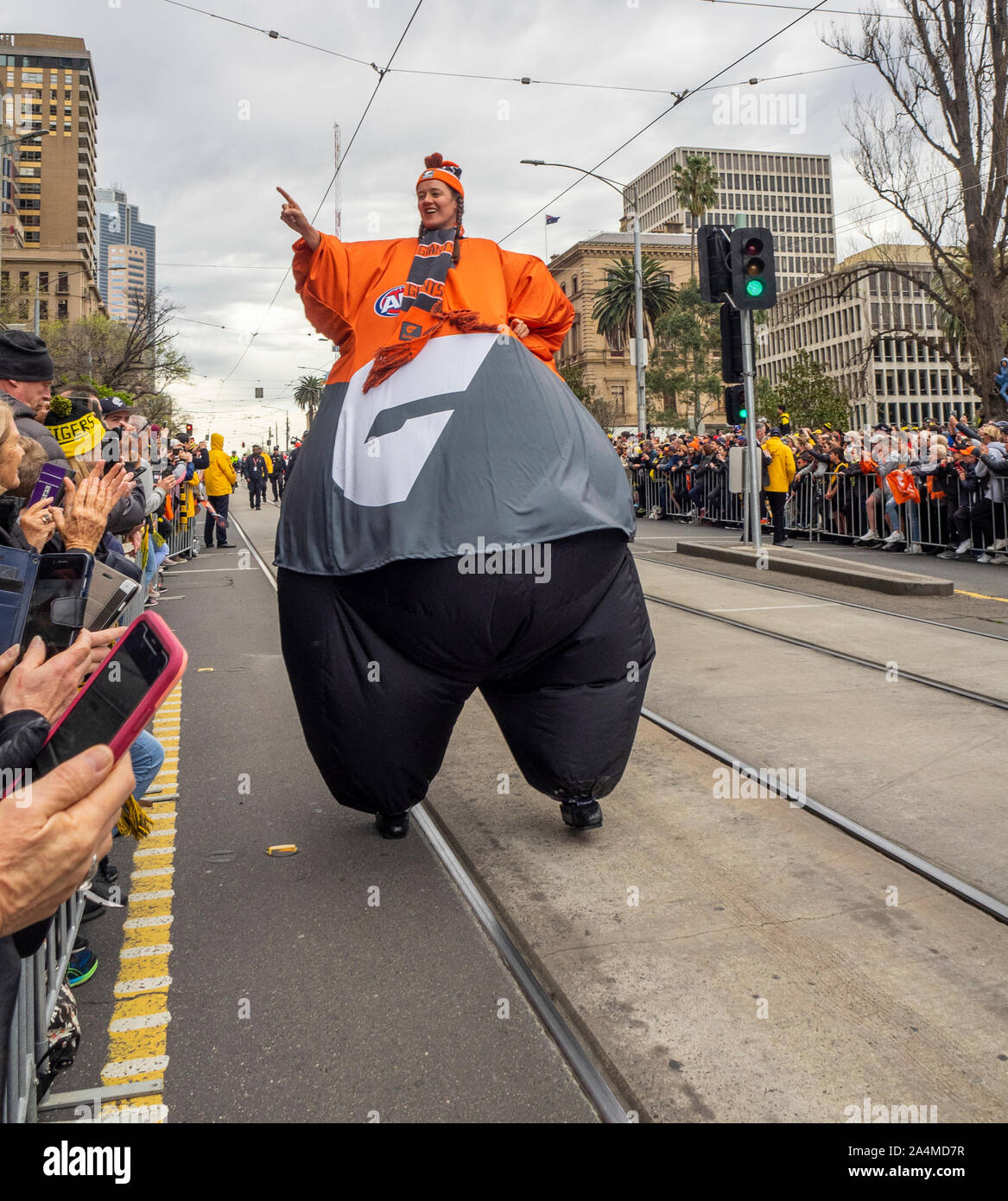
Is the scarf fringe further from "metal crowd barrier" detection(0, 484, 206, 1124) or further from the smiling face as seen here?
"metal crowd barrier" detection(0, 484, 206, 1124)

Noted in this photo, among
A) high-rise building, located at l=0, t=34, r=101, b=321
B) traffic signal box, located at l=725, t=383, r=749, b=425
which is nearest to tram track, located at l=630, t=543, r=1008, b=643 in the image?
traffic signal box, located at l=725, t=383, r=749, b=425

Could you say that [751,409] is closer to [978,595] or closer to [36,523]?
[978,595]

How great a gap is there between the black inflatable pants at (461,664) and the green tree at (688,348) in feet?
181

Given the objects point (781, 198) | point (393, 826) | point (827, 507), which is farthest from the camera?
point (781, 198)

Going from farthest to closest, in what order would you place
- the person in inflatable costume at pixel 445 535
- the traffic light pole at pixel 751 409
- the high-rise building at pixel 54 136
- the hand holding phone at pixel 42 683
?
the high-rise building at pixel 54 136 < the traffic light pole at pixel 751 409 < the person in inflatable costume at pixel 445 535 < the hand holding phone at pixel 42 683

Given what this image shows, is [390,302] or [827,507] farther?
[827,507]

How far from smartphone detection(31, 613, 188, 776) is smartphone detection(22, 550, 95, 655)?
86cm

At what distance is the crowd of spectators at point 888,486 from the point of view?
13055 mm

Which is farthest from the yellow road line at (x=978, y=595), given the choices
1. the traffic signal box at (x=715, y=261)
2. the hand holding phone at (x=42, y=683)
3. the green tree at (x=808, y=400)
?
the green tree at (x=808, y=400)

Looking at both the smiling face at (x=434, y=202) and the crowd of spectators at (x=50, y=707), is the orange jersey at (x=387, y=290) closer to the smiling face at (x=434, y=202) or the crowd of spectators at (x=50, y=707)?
the smiling face at (x=434, y=202)

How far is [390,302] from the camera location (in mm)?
3756

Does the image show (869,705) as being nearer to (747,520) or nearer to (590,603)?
(590,603)

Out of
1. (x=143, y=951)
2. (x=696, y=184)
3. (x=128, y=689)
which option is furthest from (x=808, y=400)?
(x=128, y=689)

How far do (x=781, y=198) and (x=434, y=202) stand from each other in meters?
118
